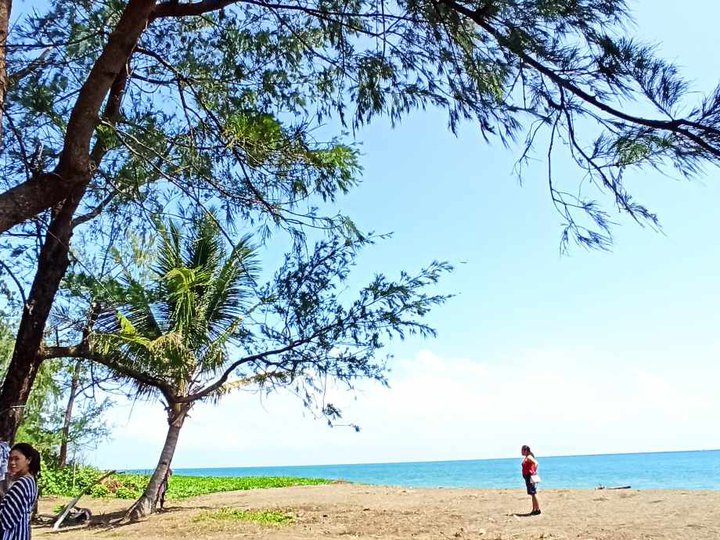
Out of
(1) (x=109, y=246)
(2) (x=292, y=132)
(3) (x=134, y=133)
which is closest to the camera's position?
(3) (x=134, y=133)

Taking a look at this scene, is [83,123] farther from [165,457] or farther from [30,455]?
[165,457]

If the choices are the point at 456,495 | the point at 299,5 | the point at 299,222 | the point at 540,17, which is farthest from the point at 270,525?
the point at 540,17

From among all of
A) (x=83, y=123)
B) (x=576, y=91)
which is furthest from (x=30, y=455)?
(x=576, y=91)

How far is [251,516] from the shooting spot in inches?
463

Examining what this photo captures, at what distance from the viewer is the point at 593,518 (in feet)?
34.3

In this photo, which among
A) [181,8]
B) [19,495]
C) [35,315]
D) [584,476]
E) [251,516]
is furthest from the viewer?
[584,476]

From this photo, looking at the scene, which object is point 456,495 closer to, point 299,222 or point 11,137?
point 299,222

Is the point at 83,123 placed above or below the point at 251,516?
above

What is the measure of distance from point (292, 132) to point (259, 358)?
4.51 m

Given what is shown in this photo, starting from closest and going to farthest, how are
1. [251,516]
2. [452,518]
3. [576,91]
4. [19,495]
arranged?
[576,91], [19,495], [452,518], [251,516]

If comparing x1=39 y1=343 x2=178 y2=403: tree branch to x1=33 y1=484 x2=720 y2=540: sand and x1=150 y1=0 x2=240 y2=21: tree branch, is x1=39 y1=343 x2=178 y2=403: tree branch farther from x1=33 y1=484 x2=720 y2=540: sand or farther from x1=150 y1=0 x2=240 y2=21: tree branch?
x1=33 y1=484 x2=720 y2=540: sand

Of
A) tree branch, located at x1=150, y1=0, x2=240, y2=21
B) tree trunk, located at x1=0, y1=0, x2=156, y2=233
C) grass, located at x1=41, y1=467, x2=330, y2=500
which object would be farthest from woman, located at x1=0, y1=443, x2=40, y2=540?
grass, located at x1=41, y1=467, x2=330, y2=500

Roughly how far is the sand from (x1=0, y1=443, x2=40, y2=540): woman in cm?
606

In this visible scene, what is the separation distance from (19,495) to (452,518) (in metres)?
8.73
